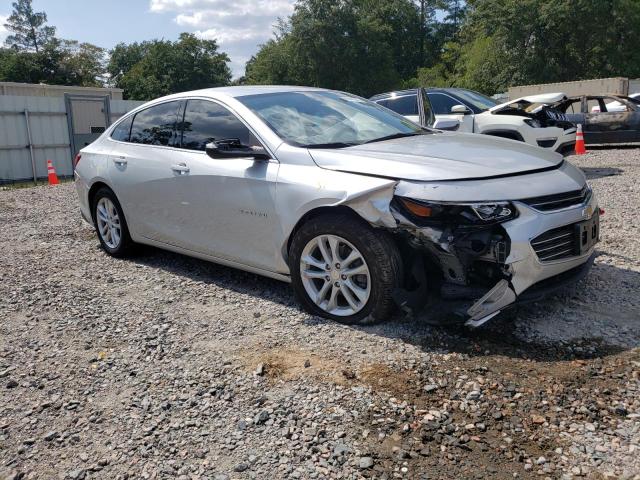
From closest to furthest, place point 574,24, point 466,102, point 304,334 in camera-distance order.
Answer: point 304,334 < point 466,102 < point 574,24

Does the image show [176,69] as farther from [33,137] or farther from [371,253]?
[371,253]

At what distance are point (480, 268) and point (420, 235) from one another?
0.41 meters

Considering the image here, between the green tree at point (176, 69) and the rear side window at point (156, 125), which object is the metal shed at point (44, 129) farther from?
the green tree at point (176, 69)

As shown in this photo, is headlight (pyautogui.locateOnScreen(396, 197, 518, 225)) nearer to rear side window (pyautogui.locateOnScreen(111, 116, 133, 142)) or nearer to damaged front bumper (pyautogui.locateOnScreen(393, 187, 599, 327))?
damaged front bumper (pyautogui.locateOnScreen(393, 187, 599, 327))

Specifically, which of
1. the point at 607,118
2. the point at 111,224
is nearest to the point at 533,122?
the point at 607,118

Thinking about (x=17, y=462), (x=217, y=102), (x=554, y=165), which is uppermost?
(x=217, y=102)

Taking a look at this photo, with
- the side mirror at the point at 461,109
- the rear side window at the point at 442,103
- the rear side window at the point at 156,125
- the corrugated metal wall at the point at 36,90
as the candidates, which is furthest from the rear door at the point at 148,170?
the corrugated metal wall at the point at 36,90

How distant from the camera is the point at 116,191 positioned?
5734 millimetres

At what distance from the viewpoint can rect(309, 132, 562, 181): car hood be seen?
12.0 ft

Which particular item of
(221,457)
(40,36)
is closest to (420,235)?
(221,457)

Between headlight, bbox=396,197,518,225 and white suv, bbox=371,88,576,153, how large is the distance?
635 centimetres

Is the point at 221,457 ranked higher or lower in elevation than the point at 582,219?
lower

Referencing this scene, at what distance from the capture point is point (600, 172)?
1053 centimetres

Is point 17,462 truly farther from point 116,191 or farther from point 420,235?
point 116,191
